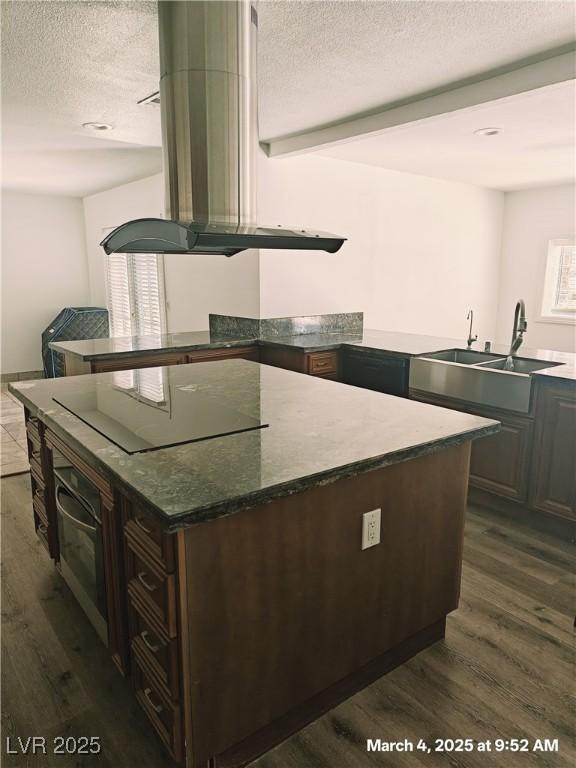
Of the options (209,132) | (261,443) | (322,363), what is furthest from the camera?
(322,363)

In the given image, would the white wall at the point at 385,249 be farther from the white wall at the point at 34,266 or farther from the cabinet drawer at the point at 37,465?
the white wall at the point at 34,266

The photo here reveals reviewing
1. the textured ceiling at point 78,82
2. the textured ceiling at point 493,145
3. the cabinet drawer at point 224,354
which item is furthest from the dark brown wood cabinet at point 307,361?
the textured ceiling at point 78,82

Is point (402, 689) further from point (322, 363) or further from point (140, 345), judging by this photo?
point (140, 345)

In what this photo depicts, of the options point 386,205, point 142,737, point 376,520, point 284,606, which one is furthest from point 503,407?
point 386,205

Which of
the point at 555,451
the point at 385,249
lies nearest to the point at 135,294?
the point at 385,249

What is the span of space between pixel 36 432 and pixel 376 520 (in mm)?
1550

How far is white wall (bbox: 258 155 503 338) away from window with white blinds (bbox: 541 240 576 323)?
636 mm

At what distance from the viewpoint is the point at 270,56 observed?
8.25 ft

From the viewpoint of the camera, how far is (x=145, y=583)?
145cm

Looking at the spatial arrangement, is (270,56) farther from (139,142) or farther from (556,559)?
(556,559)

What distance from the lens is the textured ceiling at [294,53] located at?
211cm

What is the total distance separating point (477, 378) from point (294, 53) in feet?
6.48

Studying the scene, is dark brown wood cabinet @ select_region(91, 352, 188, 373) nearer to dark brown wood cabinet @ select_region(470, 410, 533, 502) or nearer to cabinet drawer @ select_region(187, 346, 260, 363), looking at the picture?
cabinet drawer @ select_region(187, 346, 260, 363)

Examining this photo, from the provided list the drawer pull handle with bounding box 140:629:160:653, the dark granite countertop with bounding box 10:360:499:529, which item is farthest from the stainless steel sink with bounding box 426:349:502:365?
the drawer pull handle with bounding box 140:629:160:653
